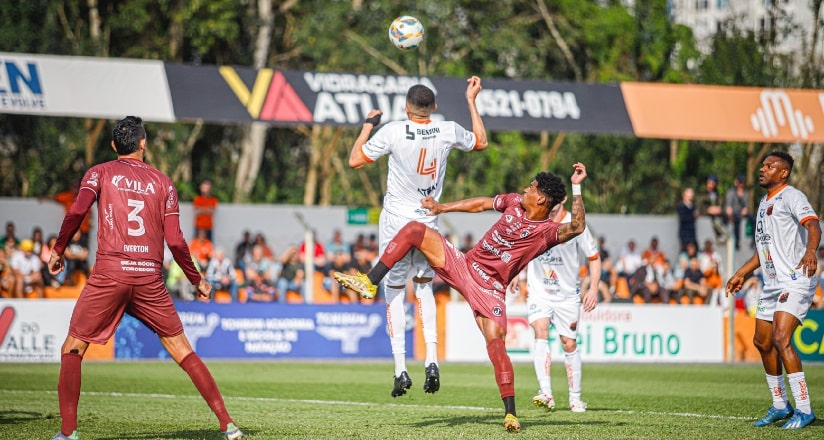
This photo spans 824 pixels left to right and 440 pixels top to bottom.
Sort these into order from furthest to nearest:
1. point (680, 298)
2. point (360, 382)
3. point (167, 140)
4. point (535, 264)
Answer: point (167, 140)
point (680, 298)
point (360, 382)
point (535, 264)

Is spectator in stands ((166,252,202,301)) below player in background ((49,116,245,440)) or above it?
below

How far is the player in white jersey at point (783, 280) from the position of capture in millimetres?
10914

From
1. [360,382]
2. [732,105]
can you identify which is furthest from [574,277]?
[732,105]

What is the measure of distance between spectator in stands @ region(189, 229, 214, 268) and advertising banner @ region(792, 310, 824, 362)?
1323cm

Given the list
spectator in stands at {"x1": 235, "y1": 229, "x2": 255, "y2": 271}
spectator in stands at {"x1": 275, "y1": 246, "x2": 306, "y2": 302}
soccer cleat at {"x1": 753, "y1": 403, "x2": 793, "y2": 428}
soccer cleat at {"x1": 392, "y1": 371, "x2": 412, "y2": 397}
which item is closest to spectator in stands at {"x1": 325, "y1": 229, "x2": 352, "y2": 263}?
spectator in stands at {"x1": 275, "y1": 246, "x2": 306, "y2": 302}

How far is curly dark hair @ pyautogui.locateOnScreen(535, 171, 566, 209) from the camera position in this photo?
33.2 ft

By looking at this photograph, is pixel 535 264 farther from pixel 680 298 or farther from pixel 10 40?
pixel 10 40

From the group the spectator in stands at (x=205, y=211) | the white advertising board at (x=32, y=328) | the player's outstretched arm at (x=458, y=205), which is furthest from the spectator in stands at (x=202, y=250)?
the player's outstretched arm at (x=458, y=205)

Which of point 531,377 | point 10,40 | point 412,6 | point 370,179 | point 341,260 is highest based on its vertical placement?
point 412,6

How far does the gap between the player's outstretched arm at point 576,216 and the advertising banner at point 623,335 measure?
1299 centimetres

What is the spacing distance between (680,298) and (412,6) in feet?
67.3

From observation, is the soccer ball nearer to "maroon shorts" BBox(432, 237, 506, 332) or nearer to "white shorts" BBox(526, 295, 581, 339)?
"maroon shorts" BBox(432, 237, 506, 332)

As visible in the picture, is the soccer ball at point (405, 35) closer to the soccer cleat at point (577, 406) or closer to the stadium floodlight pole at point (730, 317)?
the soccer cleat at point (577, 406)

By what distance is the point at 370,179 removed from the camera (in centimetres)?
4116
